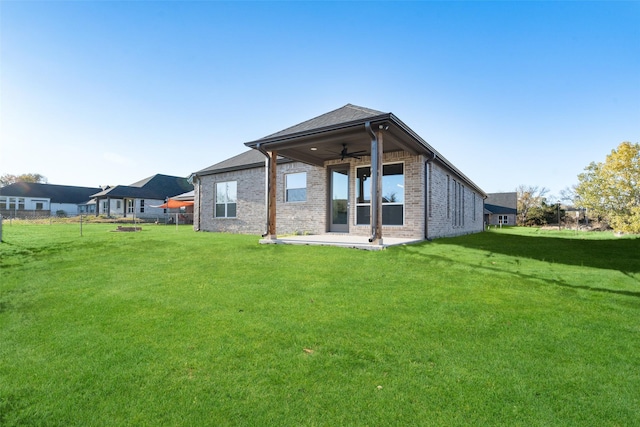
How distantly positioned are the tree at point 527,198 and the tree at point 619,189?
57.2ft

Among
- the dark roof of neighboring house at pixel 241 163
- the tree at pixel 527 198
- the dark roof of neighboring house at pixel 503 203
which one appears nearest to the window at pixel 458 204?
the dark roof of neighboring house at pixel 241 163

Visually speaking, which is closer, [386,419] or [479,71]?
[386,419]

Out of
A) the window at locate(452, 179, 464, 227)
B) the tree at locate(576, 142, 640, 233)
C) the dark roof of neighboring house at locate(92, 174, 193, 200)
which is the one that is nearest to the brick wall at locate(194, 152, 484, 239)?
the window at locate(452, 179, 464, 227)

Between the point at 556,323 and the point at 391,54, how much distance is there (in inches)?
436

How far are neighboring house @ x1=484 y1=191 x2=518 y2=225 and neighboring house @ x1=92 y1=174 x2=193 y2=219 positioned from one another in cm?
4307

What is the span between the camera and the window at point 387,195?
10320mm

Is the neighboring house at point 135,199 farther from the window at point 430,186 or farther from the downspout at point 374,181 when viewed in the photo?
the downspout at point 374,181

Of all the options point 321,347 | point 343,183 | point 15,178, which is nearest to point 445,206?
point 343,183

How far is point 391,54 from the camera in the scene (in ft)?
37.2

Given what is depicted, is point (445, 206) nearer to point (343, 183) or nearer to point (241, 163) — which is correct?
point (343, 183)

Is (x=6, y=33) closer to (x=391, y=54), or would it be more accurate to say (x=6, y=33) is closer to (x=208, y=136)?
(x=208, y=136)

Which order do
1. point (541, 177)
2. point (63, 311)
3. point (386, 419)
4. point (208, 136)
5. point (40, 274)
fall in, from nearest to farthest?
point (386, 419) < point (63, 311) < point (40, 274) < point (208, 136) < point (541, 177)

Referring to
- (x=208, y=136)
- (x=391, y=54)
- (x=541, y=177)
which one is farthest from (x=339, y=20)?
(x=541, y=177)

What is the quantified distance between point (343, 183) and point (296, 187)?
2113 mm
